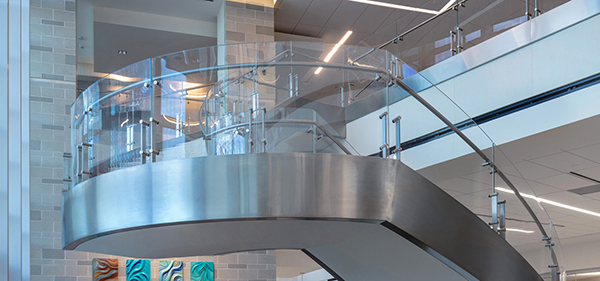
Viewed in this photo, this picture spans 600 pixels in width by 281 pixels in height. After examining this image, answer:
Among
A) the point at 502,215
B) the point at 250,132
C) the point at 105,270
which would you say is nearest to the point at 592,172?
the point at 502,215

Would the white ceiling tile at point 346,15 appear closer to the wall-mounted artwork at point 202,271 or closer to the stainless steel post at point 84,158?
the wall-mounted artwork at point 202,271

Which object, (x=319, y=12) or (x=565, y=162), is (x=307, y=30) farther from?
(x=565, y=162)

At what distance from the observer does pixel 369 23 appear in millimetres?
11414

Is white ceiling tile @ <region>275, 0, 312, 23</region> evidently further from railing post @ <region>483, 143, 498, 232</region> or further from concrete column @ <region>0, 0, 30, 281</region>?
concrete column @ <region>0, 0, 30, 281</region>

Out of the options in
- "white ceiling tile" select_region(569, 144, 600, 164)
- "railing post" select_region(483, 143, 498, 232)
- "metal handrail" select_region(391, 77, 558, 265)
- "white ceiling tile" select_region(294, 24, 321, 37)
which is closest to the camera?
"metal handrail" select_region(391, 77, 558, 265)

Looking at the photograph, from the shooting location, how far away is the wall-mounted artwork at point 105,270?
298 inches

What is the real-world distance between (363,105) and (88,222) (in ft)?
7.84

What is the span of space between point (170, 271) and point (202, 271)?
0.45 m

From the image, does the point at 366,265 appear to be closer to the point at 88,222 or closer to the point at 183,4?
the point at 88,222

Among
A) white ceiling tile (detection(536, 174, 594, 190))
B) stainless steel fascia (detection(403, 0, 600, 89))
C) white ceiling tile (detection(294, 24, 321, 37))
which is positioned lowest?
white ceiling tile (detection(536, 174, 594, 190))

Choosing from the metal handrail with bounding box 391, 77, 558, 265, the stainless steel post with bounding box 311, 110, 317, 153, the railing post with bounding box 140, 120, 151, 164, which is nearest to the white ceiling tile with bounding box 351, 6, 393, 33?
the metal handrail with bounding box 391, 77, 558, 265

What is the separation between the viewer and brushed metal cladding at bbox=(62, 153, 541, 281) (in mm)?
4039

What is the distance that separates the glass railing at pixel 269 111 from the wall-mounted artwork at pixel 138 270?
298 centimetres

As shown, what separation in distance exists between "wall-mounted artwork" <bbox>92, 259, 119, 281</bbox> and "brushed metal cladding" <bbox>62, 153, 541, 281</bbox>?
307 centimetres
